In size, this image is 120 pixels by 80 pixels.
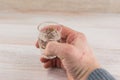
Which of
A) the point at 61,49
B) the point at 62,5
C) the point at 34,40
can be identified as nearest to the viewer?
the point at 61,49

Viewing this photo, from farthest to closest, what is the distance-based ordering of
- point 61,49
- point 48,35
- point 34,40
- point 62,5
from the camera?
point 62,5, point 34,40, point 48,35, point 61,49

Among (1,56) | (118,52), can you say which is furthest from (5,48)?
(118,52)

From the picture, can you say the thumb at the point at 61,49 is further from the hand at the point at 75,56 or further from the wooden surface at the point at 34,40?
the wooden surface at the point at 34,40

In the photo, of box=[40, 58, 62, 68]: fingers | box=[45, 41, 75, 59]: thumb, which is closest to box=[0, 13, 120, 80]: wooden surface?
box=[40, 58, 62, 68]: fingers

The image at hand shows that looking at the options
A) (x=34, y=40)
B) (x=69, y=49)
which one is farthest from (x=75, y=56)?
(x=34, y=40)

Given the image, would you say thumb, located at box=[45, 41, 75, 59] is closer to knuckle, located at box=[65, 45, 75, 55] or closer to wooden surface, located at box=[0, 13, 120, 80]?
knuckle, located at box=[65, 45, 75, 55]

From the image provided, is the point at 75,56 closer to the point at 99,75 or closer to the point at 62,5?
the point at 99,75

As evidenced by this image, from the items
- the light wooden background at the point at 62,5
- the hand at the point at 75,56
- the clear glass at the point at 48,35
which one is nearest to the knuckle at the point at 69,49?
the hand at the point at 75,56

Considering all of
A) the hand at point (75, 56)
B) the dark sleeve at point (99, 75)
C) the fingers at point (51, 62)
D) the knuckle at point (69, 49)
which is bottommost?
the fingers at point (51, 62)
